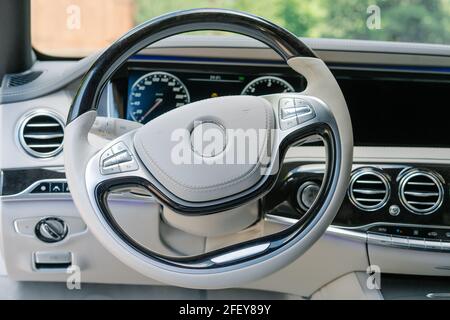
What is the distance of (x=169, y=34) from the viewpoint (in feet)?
4.23

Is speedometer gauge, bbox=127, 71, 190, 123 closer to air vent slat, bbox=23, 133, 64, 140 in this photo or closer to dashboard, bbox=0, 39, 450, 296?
dashboard, bbox=0, 39, 450, 296

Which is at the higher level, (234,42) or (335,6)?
(335,6)

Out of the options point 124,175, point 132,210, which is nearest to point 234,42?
point 132,210

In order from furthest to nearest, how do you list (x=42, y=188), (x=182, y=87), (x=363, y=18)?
(x=363, y=18) → (x=182, y=87) → (x=42, y=188)

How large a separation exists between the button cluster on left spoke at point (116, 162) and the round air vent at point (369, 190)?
63cm

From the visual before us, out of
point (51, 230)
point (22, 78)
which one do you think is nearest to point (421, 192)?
point (51, 230)

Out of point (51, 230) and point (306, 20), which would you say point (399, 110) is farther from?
point (51, 230)

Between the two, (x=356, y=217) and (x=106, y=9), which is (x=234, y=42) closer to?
(x=106, y=9)

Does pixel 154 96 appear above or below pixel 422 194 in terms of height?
above

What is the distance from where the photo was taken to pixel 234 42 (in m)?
1.75

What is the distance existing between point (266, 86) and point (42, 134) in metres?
0.58

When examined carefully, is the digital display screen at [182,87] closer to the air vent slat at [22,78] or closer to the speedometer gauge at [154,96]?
the speedometer gauge at [154,96]

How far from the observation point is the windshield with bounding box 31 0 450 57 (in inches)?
71.1
